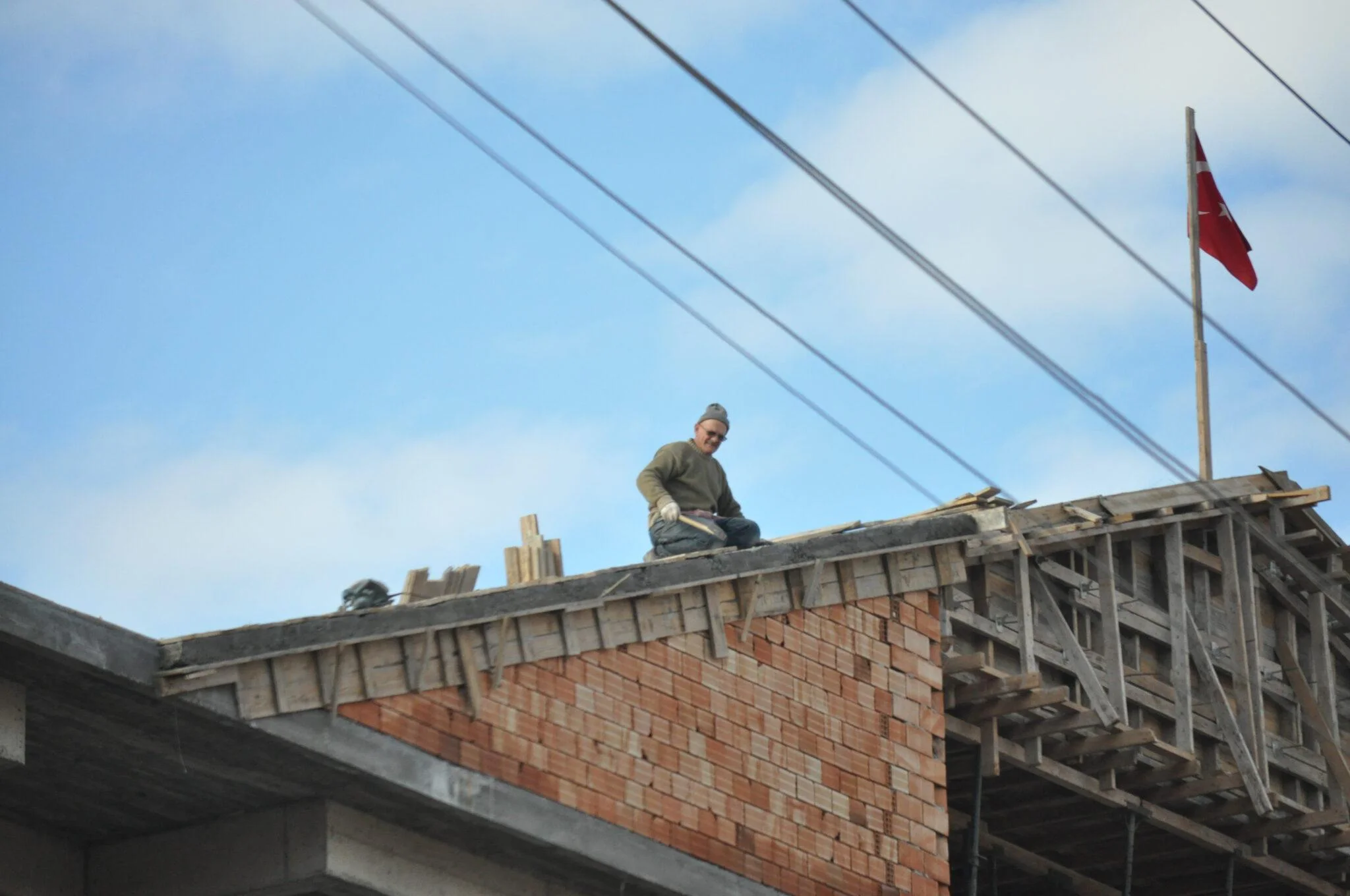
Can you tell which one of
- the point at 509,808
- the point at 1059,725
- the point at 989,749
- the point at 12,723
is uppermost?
the point at 1059,725

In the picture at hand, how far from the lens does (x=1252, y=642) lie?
21734 millimetres

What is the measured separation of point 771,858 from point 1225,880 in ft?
28.8

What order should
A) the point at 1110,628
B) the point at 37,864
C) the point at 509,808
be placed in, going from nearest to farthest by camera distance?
the point at 509,808, the point at 37,864, the point at 1110,628

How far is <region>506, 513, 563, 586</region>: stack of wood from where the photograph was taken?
17031 mm

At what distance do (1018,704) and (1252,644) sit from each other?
14.0 ft

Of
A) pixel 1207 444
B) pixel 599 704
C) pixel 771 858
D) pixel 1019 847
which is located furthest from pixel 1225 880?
pixel 599 704

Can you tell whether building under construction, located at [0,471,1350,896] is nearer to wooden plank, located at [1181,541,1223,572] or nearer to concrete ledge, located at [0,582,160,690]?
concrete ledge, located at [0,582,160,690]

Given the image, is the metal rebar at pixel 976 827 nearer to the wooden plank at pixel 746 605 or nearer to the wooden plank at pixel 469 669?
the wooden plank at pixel 746 605

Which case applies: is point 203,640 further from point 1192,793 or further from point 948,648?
point 1192,793

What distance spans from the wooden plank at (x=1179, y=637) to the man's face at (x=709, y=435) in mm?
5652

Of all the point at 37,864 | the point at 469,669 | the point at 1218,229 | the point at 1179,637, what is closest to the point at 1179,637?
the point at 1179,637

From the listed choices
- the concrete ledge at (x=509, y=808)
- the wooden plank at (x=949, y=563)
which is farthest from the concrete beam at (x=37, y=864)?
the wooden plank at (x=949, y=563)

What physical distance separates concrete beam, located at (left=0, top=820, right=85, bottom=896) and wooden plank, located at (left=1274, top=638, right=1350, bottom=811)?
42.6ft

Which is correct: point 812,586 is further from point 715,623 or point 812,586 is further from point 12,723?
point 12,723
